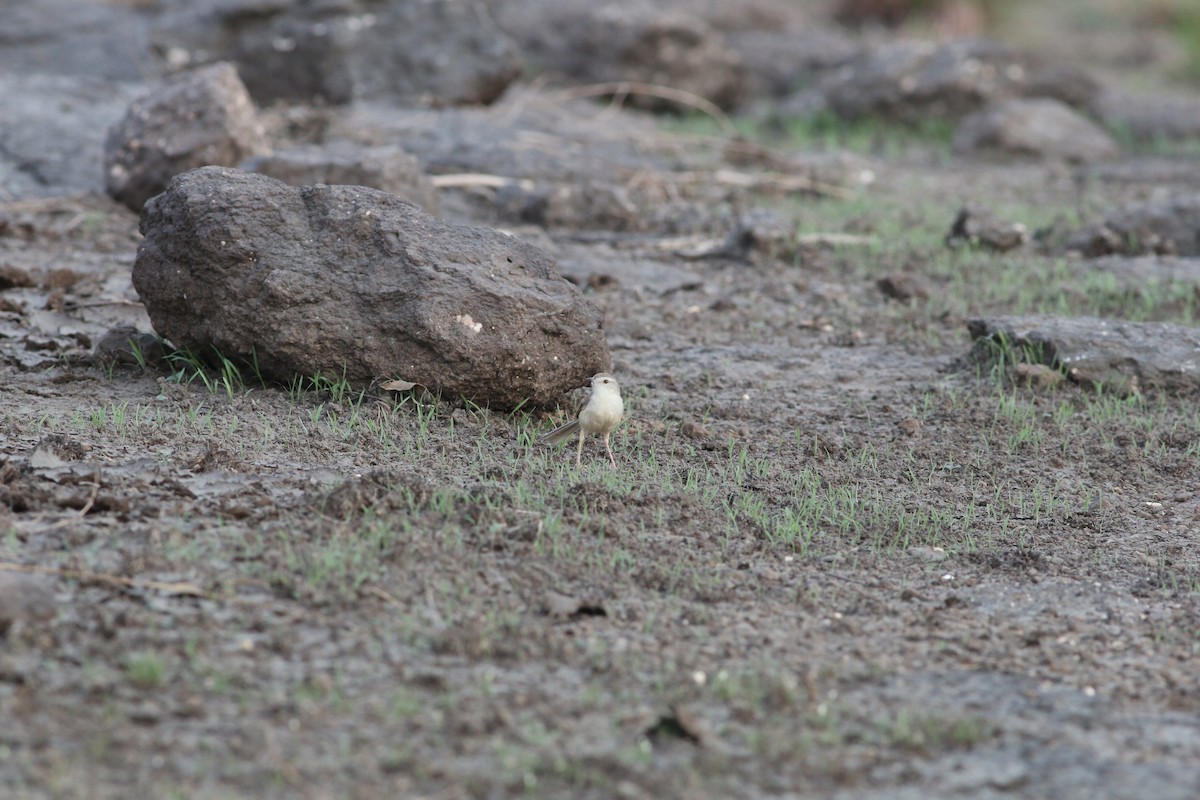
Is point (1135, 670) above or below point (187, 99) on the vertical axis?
below

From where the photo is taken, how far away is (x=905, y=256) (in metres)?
7.93

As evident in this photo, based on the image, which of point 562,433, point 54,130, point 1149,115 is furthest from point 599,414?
point 1149,115

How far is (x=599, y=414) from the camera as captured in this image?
486cm

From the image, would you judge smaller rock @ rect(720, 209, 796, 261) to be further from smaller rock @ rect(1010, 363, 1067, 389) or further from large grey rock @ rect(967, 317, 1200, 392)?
smaller rock @ rect(1010, 363, 1067, 389)

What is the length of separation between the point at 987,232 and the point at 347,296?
14.3ft

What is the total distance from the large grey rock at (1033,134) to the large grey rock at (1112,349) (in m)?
5.15

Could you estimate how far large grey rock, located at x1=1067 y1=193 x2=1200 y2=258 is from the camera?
26.5 ft

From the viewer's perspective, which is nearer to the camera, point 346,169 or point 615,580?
point 615,580

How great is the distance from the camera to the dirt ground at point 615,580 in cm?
310

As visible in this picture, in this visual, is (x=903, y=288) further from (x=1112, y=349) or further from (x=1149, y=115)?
(x=1149, y=115)

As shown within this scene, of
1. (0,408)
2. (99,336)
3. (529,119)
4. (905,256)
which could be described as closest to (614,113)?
(529,119)

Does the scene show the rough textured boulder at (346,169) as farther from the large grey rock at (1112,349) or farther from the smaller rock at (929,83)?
the smaller rock at (929,83)

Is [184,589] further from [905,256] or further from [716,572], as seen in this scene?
[905,256]

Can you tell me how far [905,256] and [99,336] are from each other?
4454mm
